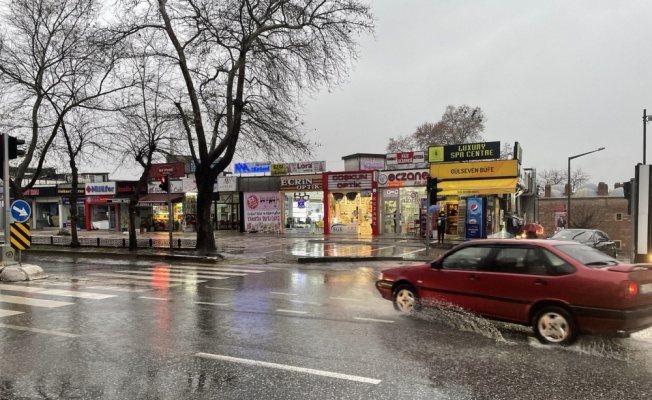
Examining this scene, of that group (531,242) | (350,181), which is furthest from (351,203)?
(531,242)

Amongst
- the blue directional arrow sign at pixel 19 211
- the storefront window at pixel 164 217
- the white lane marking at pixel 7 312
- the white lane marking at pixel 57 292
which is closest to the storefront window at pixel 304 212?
the storefront window at pixel 164 217

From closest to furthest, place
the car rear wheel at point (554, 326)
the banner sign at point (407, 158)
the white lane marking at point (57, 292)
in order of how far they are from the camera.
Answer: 1. the car rear wheel at point (554, 326)
2. the white lane marking at point (57, 292)
3. the banner sign at point (407, 158)

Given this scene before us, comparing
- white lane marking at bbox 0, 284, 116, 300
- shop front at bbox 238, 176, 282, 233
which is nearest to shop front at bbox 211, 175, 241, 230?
shop front at bbox 238, 176, 282, 233

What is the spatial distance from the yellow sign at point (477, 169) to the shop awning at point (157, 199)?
2059 centimetres

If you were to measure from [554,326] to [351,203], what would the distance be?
25648 millimetres

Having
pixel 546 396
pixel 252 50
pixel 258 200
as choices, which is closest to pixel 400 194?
pixel 258 200

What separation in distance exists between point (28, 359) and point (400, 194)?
1022 inches

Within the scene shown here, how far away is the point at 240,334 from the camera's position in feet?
23.1

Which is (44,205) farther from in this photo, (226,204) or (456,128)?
(456,128)

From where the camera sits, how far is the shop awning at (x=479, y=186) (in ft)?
84.0

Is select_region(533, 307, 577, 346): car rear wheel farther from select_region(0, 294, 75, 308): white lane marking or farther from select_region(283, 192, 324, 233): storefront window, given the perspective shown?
select_region(283, 192, 324, 233): storefront window

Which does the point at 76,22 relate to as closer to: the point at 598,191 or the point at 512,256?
the point at 512,256

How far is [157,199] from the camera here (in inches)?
1534

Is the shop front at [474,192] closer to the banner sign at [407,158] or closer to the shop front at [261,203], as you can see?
the banner sign at [407,158]
